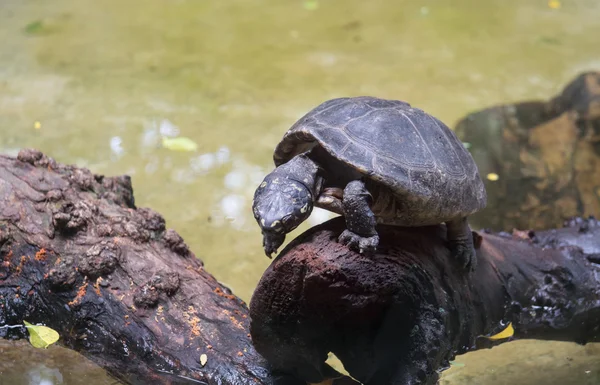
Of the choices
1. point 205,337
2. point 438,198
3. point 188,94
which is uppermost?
point 438,198

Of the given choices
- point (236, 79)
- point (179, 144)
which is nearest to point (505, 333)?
point (179, 144)

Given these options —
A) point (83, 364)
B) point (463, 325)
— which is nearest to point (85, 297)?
point (83, 364)

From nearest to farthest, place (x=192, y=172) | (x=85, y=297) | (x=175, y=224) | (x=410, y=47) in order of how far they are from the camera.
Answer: (x=85, y=297), (x=175, y=224), (x=192, y=172), (x=410, y=47)

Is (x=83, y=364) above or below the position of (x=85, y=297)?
below

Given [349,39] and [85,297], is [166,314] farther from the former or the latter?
[349,39]

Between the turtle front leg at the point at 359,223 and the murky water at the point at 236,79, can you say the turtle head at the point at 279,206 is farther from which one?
the murky water at the point at 236,79

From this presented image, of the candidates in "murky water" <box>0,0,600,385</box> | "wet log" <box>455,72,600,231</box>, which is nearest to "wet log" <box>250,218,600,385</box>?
"murky water" <box>0,0,600,385</box>

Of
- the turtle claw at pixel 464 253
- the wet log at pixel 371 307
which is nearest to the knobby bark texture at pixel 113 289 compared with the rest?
the wet log at pixel 371 307
